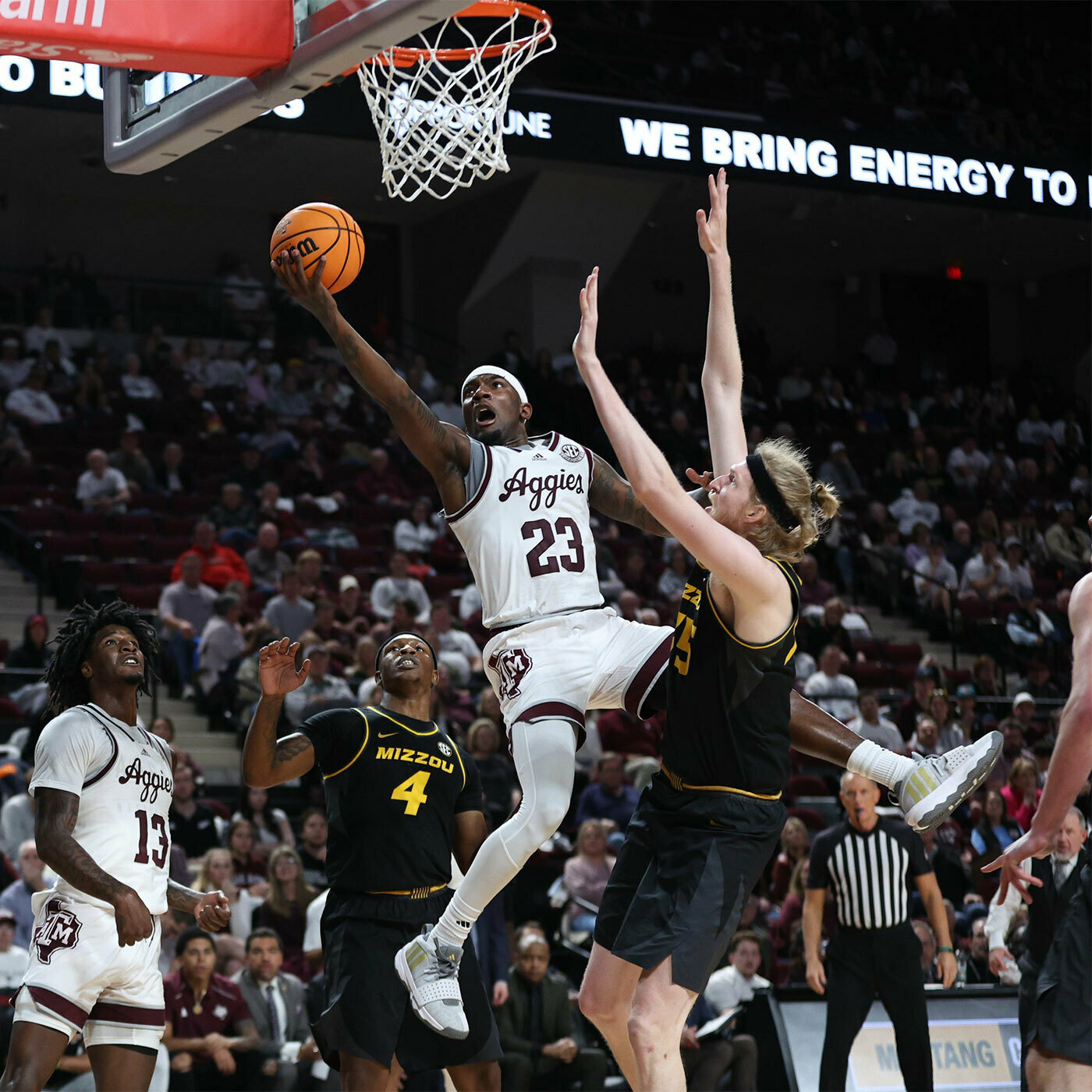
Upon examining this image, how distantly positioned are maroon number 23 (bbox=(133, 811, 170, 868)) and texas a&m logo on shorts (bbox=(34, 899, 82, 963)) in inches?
11.0

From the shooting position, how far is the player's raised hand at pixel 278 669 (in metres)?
5.48

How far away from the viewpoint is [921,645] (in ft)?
59.2

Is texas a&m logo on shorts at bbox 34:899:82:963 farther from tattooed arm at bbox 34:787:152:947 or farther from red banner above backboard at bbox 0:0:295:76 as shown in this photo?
red banner above backboard at bbox 0:0:295:76

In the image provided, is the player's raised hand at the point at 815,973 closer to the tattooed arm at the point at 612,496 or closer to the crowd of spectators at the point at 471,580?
the crowd of spectators at the point at 471,580

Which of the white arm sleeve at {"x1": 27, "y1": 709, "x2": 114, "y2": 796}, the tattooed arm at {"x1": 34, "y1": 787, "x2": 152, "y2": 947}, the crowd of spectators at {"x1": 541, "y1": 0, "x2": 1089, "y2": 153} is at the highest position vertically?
the crowd of spectators at {"x1": 541, "y1": 0, "x2": 1089, "y2": 153}

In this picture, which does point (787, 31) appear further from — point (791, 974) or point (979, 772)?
point (979, 772)

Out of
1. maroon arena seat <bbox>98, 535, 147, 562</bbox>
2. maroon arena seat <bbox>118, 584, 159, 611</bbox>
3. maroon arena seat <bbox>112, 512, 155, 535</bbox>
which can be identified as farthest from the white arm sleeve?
maroon arena seat <bbox>112, 512, 155, 535</bbox>

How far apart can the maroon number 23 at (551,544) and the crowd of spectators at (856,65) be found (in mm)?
13385

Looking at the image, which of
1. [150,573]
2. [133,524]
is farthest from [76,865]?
[133,524]

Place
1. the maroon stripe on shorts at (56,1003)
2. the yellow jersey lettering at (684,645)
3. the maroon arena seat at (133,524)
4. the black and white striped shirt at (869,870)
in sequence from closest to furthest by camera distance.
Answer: the yellow jersey lettering at (684,645), the maroon stripe on shorts at (56,1003), the black and white striped shirt at (869,870), the maroon arena seat at (133,524)

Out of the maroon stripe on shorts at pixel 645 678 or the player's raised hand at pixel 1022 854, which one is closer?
the player's raised hand at pixel 1022 854

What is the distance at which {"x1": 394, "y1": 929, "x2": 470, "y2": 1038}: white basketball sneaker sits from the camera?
5.34 metres

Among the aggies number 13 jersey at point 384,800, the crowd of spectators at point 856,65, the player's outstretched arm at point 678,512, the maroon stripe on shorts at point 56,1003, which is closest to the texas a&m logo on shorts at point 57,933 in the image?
the maroon stripe on shorts at point 56,1003

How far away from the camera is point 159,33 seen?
511 cm
